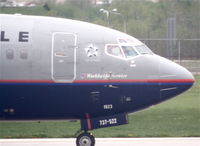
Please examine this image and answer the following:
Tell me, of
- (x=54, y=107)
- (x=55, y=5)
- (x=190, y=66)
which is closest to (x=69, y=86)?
(x=54, y=107)

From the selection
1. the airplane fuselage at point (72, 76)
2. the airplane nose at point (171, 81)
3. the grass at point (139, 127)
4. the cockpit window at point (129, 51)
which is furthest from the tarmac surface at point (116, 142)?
the cockpit window at point (129, 51)

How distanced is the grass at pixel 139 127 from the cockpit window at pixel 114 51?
3202mm

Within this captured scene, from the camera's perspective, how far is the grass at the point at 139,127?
54.9 feet

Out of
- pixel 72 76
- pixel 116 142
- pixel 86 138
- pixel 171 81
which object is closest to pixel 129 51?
pixel 171 81

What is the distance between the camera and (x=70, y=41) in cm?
1380

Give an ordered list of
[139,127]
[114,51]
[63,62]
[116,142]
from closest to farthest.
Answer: [63,62] < [114,51] < [116,142] < [139,127]

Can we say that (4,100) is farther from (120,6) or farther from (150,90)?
(120,6)

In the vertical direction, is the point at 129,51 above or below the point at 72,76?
above

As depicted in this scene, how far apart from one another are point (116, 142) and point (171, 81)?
8.12 ft

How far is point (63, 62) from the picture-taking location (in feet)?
44.6

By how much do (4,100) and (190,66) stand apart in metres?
24.2

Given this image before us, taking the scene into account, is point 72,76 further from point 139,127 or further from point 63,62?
point 139,127

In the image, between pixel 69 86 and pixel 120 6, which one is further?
pixel 120 6

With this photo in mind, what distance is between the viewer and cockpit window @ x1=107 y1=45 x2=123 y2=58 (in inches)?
547
